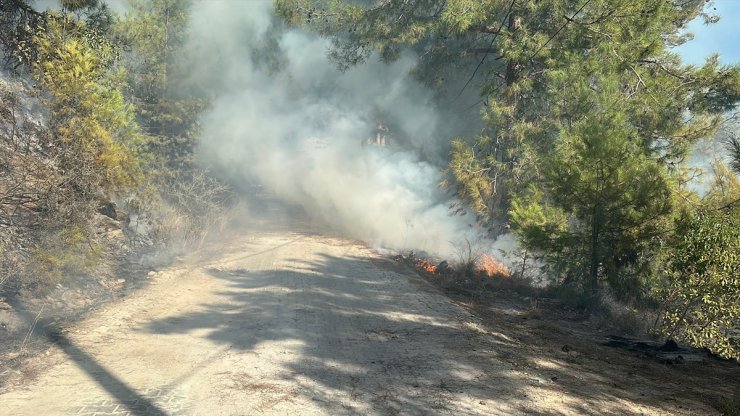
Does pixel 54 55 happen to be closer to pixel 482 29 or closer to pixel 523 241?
pixel 523 241

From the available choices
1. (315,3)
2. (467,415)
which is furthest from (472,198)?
(467,415)

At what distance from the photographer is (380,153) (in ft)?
62.9

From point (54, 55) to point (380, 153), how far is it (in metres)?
12.0

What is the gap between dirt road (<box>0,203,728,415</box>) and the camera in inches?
198

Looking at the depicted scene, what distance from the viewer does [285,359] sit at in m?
6.27

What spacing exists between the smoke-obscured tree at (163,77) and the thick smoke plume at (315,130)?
25.2 inches

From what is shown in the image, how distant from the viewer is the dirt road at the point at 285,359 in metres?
5.03

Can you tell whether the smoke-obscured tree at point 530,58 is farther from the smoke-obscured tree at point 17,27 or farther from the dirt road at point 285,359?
the smoke-obscured tree at point 17,27

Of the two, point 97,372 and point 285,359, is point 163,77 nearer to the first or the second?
point 97,372

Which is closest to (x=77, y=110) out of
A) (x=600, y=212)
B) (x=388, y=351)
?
(x=388, y=351)

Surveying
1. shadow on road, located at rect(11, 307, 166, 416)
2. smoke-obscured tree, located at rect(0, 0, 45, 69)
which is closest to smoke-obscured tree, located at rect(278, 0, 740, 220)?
smoke-obscured tree, located at rect(0, 0, 45, 69)

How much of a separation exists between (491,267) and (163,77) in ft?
35.4

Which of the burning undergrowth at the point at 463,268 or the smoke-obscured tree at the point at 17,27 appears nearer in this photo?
the smoke-obscured tree at the point at 17,27

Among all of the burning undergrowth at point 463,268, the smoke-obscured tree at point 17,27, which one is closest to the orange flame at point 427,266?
the burning undergrowth at point 463,268
